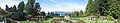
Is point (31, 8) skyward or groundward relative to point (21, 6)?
groundward

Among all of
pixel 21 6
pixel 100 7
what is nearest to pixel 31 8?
pixel 21 6

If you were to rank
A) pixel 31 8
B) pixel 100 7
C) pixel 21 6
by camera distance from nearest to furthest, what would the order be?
1. pixel 31 8
2. pixel 21 6
3. pixel 100 7

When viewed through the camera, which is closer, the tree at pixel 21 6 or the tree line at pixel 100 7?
the tree line at pixel 100 7

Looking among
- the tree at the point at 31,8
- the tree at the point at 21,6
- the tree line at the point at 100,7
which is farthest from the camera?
the tree at the point at 21,6

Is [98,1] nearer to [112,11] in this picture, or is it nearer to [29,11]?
[112,11]

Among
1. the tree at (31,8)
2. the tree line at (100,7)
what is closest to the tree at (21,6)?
the tree at (31,8)

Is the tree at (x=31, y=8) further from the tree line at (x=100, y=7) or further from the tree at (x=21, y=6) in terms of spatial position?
the tree line at (x=100, y=7)

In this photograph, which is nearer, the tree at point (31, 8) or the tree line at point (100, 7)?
the tree at point (31, 8)

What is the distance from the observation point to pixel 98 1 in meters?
52.6

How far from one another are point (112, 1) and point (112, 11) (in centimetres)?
170

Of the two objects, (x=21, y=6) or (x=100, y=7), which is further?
(x=100, y=7)

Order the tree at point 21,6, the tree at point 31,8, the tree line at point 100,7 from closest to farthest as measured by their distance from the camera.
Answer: the tree at point 31,8, the tree line at point 100,7, the tree at point 21,6

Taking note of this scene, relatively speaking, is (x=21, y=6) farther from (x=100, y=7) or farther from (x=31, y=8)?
(x=100, y=7)

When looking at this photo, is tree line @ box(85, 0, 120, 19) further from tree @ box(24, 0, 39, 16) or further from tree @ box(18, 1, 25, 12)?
tree @ box(18, 1, 25, 12)
